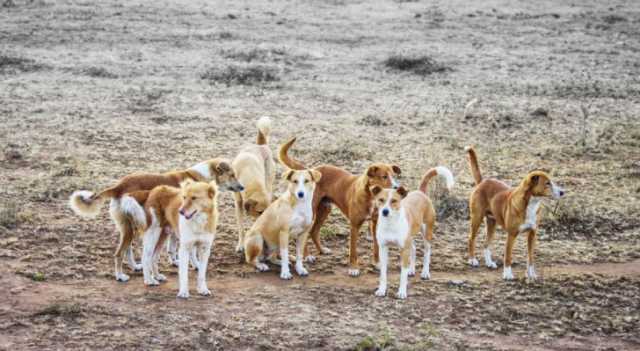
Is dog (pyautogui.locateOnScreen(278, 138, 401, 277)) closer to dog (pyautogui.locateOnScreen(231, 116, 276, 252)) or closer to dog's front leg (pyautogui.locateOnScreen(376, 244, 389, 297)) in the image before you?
dog (pyautogui.locateOnScreen(231, 116, 276, 252))

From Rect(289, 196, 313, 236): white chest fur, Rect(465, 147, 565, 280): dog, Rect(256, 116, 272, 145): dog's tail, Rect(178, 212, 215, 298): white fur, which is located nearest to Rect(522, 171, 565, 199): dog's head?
Rect(465, 147, 565, 280): dog

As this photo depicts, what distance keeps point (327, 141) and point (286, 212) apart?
18.5ft

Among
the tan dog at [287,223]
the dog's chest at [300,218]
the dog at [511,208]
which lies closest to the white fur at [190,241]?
the tan dog at [287,223]

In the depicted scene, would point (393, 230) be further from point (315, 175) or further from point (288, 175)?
point (288, 175)

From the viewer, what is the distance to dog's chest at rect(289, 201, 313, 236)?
8.20m

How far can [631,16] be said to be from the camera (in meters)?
28.4

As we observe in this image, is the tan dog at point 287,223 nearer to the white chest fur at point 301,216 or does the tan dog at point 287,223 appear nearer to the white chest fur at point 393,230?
the white chest fur at point 301,216

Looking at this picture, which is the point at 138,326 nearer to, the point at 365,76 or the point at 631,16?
the point at 365,76

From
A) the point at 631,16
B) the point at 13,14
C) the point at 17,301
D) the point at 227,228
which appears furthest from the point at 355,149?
the point at 631,16

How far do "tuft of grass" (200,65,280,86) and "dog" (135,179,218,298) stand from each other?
1019cm

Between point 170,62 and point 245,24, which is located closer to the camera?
point 170,62

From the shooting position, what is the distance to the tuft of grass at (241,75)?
17.8 m

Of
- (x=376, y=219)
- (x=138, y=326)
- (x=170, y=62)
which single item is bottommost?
(x=138, y=326)

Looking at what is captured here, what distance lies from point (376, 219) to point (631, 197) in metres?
4.79
